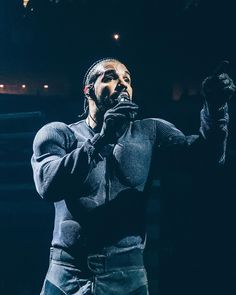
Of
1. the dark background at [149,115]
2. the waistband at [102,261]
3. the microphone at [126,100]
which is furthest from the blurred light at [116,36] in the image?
the waistband at [102,261]

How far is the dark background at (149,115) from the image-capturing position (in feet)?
22.4

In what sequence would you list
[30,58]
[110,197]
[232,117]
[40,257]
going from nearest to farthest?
[110,197] < [232,117] < [40,257] < [30,58]

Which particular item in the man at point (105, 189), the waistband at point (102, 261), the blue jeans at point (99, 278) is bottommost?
the blue jeans at point (99, 278)

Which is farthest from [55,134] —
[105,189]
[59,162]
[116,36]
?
[116,36]

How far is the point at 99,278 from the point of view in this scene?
247 cm

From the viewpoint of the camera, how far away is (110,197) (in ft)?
8.45

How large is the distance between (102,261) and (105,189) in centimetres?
40

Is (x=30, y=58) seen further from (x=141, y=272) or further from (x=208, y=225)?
(x=141, y=272)

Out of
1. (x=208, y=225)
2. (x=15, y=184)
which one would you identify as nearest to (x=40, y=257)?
(x=15, y=184)

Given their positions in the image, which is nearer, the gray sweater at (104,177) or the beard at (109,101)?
the gray sweater at (104,177)

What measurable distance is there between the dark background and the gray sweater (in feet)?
13.3

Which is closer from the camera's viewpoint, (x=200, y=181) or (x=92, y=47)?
(x=200, y=181)

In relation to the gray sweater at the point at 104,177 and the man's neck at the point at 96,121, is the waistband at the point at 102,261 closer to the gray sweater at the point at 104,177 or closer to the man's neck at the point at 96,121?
the gray sweater at the point at 104,177

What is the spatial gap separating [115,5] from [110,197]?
5.17 meters
